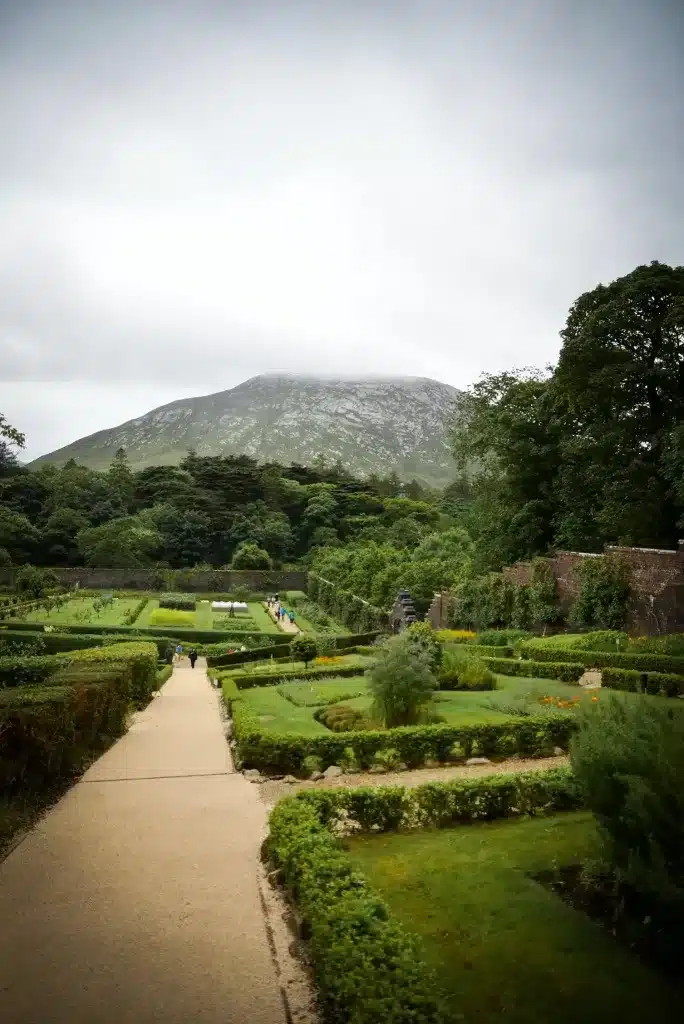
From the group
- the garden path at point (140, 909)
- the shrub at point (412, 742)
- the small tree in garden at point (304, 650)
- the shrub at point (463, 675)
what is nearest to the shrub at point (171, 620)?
the small tree in garden at point (304, 650)

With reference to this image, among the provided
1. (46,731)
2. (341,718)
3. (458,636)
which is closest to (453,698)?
(341,718)

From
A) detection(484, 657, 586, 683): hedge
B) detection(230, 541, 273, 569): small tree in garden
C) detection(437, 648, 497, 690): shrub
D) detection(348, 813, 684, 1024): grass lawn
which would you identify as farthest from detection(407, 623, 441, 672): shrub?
detection(230, 541, 273, 569): small tree in garden

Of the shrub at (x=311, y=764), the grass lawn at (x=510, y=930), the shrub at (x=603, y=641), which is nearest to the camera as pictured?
the grass lawn at (x=510, y=930)

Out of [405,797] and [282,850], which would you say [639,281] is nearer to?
[405,797]

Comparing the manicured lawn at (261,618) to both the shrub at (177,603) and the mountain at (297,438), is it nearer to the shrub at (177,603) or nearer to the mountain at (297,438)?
the shrub at (177,603)

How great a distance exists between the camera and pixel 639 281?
20.4 meters

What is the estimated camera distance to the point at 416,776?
9.15m

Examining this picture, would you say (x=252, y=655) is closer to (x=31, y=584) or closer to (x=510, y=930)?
(x=510, y=930)

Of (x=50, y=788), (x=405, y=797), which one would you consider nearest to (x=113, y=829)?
(x=50, y=788)

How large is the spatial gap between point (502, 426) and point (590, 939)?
24.0 meters

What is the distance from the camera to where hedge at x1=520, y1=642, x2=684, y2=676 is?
14.1 m

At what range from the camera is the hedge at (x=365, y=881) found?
3377 millimetres

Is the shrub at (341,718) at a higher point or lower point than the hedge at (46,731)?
lower

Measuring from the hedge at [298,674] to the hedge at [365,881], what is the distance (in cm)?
1017
